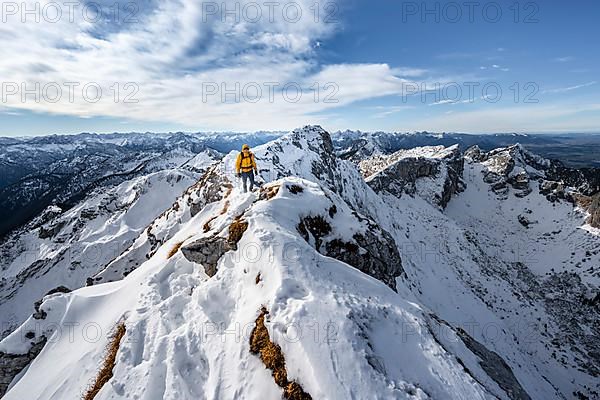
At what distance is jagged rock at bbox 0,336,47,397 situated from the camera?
14.5 m

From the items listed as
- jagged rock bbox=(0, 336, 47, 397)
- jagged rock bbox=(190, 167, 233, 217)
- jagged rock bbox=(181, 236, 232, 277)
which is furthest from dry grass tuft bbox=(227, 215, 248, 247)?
jagged rock bbox=(190, 167, 233, 217)

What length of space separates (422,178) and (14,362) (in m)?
75.2

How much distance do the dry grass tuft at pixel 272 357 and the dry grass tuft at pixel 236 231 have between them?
4.99 metres

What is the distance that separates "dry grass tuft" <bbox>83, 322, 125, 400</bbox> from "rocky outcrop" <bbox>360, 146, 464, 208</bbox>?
182ft

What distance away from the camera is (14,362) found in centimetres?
1485

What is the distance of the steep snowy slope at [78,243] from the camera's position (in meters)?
68.7

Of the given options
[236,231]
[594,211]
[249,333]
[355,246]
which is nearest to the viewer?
[249,333]

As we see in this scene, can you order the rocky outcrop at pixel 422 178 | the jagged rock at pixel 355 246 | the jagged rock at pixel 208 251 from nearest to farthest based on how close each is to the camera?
the jagged rock at pixel 208 251, the jagged rock at pixel 355 246, the rocky outcrop at pixel 422 178

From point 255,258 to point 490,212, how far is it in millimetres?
78152

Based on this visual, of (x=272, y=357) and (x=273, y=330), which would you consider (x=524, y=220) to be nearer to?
(x=273, y=330)

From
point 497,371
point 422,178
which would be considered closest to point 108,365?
point 497,371

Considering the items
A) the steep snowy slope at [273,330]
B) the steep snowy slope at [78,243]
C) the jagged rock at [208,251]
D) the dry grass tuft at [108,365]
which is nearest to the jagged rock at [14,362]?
the steep snowy slope at [273,330]

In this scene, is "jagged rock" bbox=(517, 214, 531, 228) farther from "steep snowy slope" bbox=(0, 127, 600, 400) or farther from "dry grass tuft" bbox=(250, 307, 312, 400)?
"dry grass tuft" bbox=(250, 307, 312, 400)

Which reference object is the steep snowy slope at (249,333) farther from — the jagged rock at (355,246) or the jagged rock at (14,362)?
the jagged rock at (355,246)
